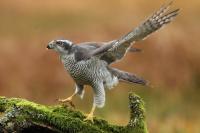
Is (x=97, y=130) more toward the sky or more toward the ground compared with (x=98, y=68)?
more toward the ground

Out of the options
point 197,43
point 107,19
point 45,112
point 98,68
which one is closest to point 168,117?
point 197,43

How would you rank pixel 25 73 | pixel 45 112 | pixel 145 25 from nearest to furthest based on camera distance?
1. pixel 45 112
2. pixel 145 25
3. pixel 25 73

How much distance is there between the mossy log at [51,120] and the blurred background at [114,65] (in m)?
5.29

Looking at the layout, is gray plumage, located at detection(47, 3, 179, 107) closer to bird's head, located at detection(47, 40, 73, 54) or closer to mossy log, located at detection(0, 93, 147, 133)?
bird's head, located at detection(47, 40, 73, 54)

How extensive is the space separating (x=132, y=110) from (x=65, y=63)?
900mm

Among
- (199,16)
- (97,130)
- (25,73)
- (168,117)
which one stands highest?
(199,16)

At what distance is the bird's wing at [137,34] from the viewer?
9.00 metres

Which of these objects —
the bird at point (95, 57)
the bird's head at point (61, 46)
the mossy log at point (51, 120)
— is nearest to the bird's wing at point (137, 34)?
the bird at point (95, 57)

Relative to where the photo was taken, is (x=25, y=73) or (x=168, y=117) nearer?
(x=168, y=117)

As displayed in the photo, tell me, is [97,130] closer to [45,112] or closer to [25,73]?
[45,112]

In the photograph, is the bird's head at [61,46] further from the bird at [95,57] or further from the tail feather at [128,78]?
the tail feather at [128,78]

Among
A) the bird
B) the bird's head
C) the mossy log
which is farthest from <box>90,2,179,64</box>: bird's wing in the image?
the mossy log

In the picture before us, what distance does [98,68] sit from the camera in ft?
30.7

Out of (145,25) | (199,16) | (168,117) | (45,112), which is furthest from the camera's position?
(199,16)
